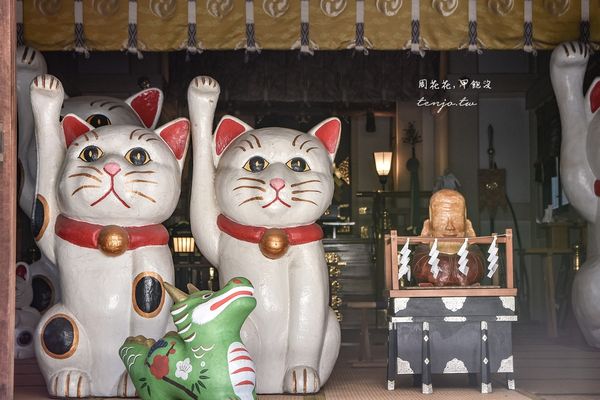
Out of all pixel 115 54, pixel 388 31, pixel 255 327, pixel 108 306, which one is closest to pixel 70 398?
pixel 108 306

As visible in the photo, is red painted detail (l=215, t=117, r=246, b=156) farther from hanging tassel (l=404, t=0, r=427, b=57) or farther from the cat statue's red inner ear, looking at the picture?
hanging tassel (l=404, t=0, r=427, b=57)

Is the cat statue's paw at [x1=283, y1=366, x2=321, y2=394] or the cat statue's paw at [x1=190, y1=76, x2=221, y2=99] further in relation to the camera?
the cat statue's paw at [x1=190, y1=76, x2=221, y2=99]

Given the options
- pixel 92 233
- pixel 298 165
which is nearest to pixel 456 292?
pixel 298 165

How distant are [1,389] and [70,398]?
3.74 feet

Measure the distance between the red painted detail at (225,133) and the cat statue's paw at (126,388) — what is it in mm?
1343

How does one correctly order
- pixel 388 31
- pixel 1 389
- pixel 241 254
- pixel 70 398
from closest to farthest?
pixel 1 389 < pixel 70 398 < pixel 241 254 < pixel 388 31

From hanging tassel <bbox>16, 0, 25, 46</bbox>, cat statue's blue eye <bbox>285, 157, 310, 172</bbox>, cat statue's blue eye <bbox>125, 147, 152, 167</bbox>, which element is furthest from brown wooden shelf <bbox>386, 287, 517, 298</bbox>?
hanging tassel <bbox>16, 0, 25, 46</bbox>

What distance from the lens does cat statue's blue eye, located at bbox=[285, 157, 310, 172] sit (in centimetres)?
470

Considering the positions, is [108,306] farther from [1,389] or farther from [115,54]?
[115,54]

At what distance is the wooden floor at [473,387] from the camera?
14.6ft

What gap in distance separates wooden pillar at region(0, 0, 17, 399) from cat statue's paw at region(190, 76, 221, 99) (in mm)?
1622

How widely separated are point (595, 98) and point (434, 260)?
7.07 feet

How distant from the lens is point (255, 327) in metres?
4.63

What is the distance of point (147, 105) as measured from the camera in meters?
5.87
